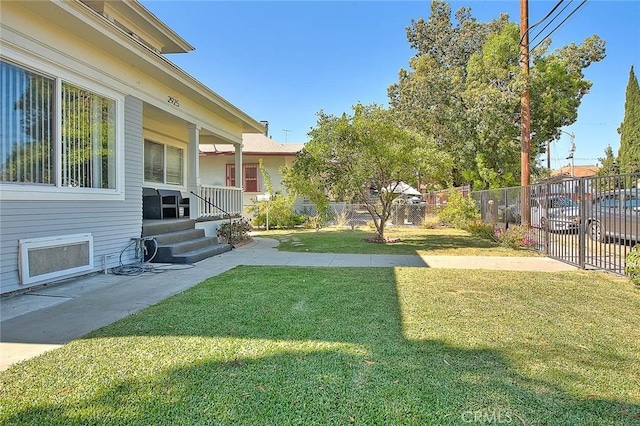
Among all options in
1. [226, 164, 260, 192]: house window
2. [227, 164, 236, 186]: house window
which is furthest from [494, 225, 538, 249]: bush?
[227, 164, 236, 186]: house window

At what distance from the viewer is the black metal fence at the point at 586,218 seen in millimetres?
6414

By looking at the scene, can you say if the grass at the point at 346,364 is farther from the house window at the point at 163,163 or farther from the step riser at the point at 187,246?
the house window at the point at 163,163

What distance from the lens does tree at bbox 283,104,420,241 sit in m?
10.2

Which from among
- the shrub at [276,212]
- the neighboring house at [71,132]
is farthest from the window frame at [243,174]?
the neighboring house at [71,132]

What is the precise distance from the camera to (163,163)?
11.6m

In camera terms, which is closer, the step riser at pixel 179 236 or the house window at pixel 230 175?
the step riser at pixel 179 236

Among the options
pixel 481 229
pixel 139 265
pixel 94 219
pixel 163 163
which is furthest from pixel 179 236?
pixel 481 229

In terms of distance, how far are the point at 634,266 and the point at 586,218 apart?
1.73 meters

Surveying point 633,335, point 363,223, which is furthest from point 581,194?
point 363,223

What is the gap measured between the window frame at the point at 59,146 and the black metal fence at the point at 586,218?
8.68 m

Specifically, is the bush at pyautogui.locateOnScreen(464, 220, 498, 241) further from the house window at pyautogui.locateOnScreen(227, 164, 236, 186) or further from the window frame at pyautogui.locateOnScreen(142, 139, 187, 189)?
the house window at pyautogui.locateOnScreen(227, 164, 236, 186)

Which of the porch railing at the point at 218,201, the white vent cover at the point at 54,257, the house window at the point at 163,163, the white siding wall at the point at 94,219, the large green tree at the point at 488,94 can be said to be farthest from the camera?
the large green tree at the point at 488,94

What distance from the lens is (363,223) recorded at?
18.8 meters

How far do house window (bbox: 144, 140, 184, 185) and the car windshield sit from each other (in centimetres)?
1042
